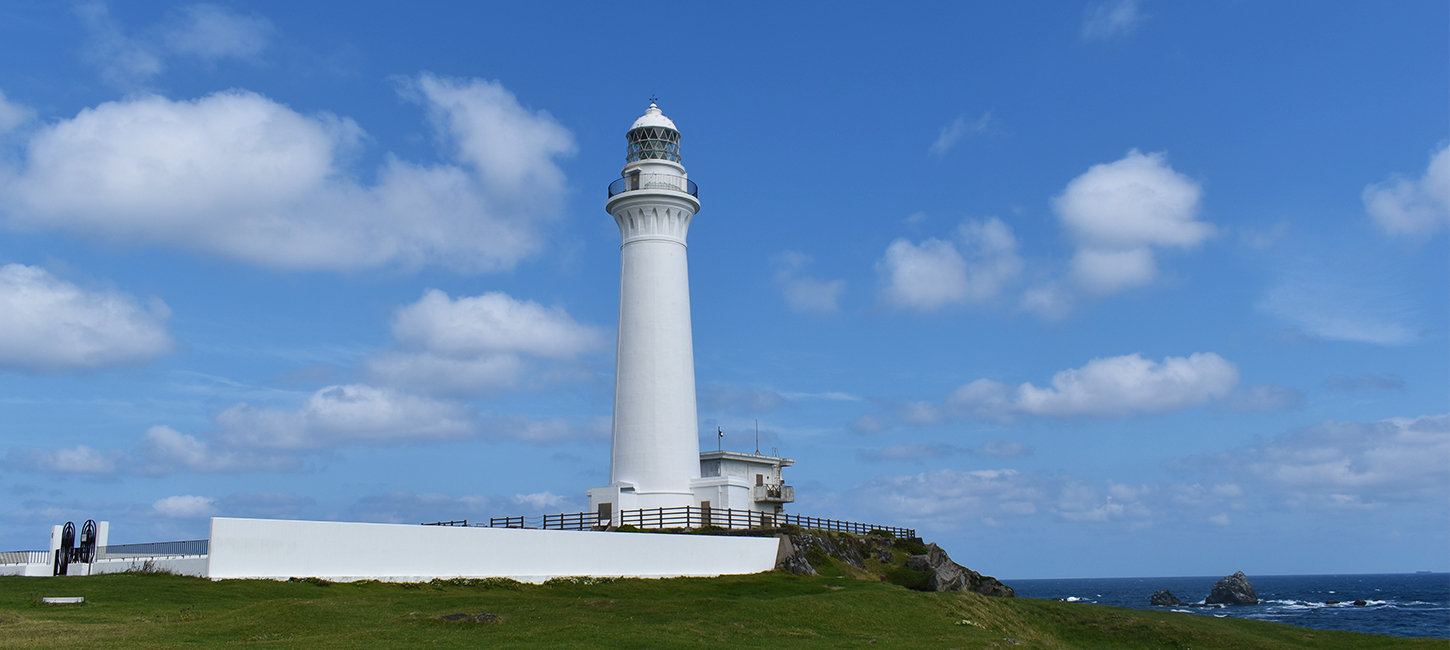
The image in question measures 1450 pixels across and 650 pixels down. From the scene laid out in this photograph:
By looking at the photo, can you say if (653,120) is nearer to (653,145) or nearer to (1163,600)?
(653,145)

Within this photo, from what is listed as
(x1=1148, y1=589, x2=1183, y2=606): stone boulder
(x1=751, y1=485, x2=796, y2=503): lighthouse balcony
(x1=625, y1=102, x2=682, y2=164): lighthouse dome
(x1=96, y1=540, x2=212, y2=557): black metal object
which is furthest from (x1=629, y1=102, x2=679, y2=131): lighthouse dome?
(x1=1148, y1=589, x2=1183, y2=606): stone boulder

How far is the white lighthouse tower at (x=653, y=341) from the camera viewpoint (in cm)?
4456

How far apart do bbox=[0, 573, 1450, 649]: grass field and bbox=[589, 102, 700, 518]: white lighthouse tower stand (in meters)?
10.4

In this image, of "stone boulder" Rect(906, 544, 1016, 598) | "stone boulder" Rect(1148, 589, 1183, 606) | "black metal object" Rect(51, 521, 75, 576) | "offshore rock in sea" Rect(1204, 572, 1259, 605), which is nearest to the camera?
"black metal object" Rect(51, 521, 75, 576)

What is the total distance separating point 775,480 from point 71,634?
1452 inches

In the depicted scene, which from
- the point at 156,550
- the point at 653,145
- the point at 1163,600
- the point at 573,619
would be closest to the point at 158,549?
the point at 156,550

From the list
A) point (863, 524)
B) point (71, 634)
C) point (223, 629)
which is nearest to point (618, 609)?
point (223, 629)

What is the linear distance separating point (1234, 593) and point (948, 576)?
56.8 meters

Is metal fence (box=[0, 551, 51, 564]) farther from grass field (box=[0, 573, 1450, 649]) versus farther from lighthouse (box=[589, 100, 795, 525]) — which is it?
lighthouse (box=[589, 100, 795, 525])

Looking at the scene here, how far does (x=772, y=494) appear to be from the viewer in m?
50.7

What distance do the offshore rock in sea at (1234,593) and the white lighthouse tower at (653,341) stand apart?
6154 centimetres

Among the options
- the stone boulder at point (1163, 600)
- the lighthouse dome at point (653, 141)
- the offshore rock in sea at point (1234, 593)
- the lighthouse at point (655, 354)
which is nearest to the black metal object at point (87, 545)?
the lighthouse at point (655, 354)

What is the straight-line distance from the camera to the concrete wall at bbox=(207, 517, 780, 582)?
88.9 feet

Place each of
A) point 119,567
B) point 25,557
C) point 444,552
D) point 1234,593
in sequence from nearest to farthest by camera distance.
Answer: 1. point 119,567
2. point 444,552
3. point 25,557
4. point 1234,593
